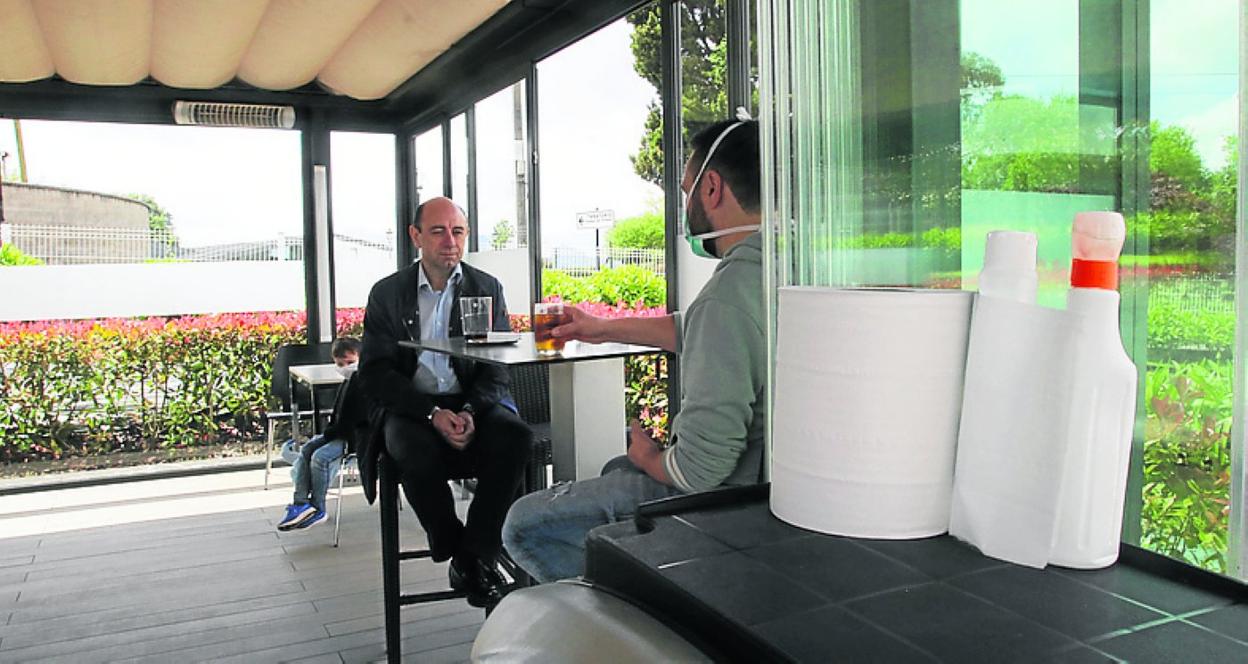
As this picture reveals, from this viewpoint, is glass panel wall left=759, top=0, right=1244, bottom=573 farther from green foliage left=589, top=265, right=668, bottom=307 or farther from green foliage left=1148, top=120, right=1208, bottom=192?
green foliage left=589, top=265, right=668, bottom=307

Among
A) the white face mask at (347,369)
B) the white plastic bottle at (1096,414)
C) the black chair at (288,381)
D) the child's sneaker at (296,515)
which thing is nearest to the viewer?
the white plastic bottle at (1096,414)

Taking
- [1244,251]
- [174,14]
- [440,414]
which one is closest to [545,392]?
[440,414]

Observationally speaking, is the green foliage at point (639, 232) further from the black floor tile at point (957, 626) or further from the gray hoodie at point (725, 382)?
the black floor tile at point (957, 626)

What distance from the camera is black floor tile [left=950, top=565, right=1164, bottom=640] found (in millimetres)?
711

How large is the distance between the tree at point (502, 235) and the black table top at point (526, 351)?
7.56 ft

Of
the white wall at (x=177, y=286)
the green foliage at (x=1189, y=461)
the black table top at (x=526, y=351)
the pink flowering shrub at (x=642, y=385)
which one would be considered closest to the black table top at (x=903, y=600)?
the green foliage at (x=1189, y=461)

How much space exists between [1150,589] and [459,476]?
2324mm

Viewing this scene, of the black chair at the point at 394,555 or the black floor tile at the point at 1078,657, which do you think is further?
the black chair at the point at 394,555

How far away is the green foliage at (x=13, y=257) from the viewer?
5781 millimetres

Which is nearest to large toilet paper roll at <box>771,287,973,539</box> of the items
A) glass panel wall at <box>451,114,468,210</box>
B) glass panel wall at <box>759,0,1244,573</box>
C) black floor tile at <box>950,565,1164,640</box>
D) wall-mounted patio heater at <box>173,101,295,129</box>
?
black floor tile at <box>950,565,1164,640</box>

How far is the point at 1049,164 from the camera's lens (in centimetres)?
111

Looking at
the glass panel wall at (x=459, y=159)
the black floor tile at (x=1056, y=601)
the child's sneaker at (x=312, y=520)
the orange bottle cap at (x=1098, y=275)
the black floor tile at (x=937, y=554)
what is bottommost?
the child's sneaker at (x=312, y=520)

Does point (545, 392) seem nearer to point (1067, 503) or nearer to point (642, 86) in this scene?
point (642, 86)

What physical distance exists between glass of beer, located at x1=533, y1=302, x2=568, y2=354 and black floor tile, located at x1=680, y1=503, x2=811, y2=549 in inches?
59.0
